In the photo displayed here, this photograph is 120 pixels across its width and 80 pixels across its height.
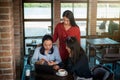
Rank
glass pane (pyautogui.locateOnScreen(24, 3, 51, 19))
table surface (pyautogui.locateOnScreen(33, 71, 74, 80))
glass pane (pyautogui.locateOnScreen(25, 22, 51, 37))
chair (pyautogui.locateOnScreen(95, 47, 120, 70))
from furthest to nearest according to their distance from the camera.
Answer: glass pane (pyautogui.locateOnScreen(25, 22, 51, 37)), glass pane (pyautogui.locateOnScreen(24, 3, 51, 19)), chair (pyautogui.locateOnScreen(95, 47, 120, 70)), table surface (pyautogui.locateOnScreen(33, 71, 74, 80))

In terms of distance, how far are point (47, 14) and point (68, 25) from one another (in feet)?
12.7

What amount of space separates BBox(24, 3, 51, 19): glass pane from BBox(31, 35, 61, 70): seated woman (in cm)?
428

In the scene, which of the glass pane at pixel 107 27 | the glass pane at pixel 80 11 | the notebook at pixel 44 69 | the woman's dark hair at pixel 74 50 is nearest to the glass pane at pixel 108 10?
the glass pane at pixel 107 27

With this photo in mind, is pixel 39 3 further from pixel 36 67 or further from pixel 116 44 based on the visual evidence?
pixel 36 67

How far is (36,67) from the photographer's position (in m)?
3.38

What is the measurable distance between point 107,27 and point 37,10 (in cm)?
247

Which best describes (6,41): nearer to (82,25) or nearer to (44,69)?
(44,69)

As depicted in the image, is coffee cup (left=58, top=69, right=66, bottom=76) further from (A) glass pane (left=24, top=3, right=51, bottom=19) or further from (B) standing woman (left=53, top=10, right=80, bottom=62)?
(A) glass pane (left=24, top=3, right=51, bottom=19)

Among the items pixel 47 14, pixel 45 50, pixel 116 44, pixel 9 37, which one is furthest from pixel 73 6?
pixel 9 37

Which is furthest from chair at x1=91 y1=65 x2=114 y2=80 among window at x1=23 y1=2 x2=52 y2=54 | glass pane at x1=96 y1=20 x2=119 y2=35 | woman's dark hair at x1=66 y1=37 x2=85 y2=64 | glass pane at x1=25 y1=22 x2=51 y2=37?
glass pane at x1=96 y1=20 x2=119 y2=35

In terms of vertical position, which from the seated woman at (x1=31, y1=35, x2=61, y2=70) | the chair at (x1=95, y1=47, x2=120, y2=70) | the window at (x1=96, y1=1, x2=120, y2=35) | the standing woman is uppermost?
the window at (x1=96, y1=1, x2=120, y2=35)

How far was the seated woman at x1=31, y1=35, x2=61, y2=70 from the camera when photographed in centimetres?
385

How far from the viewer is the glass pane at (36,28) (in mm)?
8164

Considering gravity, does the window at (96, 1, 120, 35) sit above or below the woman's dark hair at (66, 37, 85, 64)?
above
